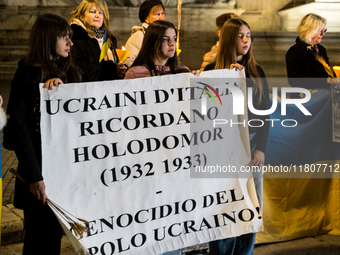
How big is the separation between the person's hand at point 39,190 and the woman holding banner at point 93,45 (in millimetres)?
1393

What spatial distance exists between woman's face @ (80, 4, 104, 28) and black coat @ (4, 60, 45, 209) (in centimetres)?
160

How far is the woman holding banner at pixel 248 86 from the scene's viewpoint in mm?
3121

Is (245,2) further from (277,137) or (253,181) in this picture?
(253,181)

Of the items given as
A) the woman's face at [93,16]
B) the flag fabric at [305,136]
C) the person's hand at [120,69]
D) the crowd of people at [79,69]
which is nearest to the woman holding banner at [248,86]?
the crowd of people at [79,69]

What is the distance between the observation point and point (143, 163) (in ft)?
9.09

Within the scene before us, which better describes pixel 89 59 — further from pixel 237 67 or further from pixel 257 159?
pixel 257 159

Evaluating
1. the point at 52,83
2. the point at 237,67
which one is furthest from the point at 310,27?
the point at 52,83

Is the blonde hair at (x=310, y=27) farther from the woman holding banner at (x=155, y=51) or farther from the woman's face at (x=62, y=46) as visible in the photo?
the woman's face at (x=62, y=46)

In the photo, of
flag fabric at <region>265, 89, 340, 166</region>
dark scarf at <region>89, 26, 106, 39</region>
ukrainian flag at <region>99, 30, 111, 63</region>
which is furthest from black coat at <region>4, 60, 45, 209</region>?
flag fabric at <region>265, 89, 340, 166</region>

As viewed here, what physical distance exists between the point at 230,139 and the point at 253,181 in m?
0.32

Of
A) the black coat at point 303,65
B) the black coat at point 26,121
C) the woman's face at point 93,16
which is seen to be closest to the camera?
the black coat at point 26,121

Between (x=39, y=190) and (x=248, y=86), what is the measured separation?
58.9 inches

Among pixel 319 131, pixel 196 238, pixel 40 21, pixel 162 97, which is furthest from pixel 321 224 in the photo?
pixel 40 21

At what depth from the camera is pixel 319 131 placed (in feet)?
13.3
